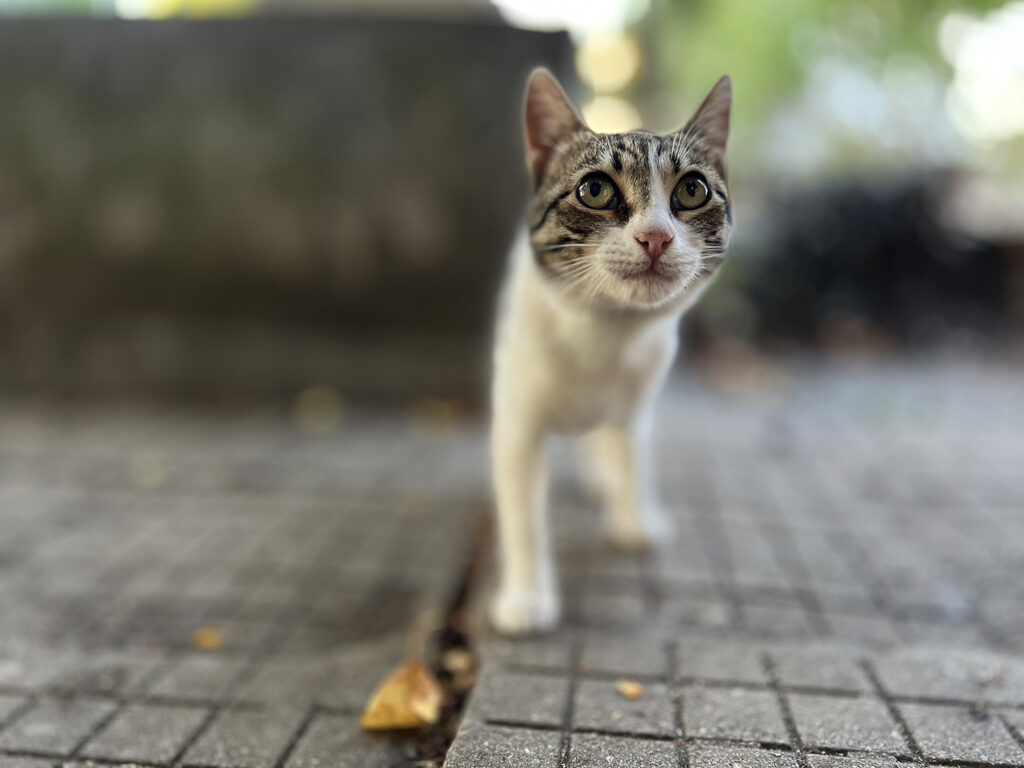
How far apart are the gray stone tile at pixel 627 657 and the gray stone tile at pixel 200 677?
3.16 feet

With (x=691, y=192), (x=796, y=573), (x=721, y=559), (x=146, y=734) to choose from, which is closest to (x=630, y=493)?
(x=721, y=559)

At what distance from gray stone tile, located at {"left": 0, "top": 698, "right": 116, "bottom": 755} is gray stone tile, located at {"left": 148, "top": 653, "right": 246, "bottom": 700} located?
138 mm

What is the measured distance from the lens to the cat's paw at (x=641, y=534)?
8.98 feet

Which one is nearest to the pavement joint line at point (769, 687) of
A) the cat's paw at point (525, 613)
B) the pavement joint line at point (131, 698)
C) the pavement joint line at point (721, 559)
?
the cat's paw at point (525, 613)

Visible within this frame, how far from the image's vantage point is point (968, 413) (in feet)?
15.0

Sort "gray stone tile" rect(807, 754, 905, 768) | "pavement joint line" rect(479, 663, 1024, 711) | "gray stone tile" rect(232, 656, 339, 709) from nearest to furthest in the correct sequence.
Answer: "gray stone tile" rect(807, 754, 905, 768), "pavement joint line" rect(479, 663, 1024, 711), "gray stone tile" rect(232, 656, 339, 709)

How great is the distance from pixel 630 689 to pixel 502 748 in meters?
0.39

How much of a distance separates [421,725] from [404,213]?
10.0ft

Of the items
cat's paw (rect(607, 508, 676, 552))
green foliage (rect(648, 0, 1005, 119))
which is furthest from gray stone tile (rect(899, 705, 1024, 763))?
green foliage (rect(648, 0, 1005, 119))

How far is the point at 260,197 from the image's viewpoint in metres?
4.29

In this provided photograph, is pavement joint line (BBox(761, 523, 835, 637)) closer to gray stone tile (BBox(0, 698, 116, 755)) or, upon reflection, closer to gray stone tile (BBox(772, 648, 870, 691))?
gray stone tile (BBox(772, 648, 870, 691))

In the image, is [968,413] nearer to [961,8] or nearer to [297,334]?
[961,8]

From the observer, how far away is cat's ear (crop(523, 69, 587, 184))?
1.86m

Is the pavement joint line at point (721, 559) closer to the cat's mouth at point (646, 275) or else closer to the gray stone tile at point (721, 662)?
the gray stone tile at point (721, 662)
